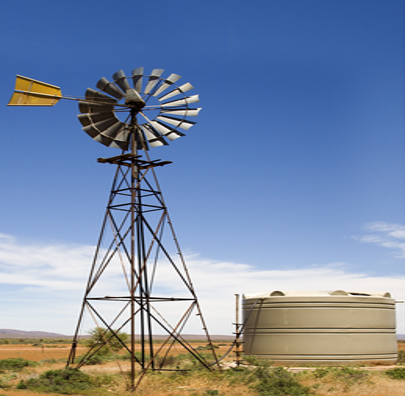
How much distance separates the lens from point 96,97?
68.4 ft

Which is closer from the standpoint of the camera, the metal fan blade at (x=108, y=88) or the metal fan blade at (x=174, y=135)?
the metal fan blade at (x=108, y=88)

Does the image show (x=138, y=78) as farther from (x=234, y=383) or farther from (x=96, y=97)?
(x=234, y=383)

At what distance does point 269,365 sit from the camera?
68.1 feet

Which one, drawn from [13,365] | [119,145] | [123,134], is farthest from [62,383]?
[123,134]

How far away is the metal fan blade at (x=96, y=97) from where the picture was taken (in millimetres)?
20688

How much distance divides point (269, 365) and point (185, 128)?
35.7 ft

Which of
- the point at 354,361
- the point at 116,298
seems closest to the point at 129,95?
the point at 116,298

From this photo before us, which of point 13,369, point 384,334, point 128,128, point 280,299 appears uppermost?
point 128,128

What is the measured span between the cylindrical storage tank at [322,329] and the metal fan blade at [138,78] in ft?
35.6

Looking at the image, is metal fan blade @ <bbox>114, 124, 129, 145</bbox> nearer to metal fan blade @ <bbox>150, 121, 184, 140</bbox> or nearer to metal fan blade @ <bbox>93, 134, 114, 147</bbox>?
metal fan blade @ <bbox>93, 134, 114, 147</bbox>

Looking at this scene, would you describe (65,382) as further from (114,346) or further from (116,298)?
(114,346)

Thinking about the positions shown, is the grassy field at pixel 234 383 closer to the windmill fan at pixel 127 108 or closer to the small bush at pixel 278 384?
the small bush at pixel 278 384

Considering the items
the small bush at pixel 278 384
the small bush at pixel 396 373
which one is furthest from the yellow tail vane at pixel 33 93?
the small bush at pixel 396 373

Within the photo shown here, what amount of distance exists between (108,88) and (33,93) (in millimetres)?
3084
